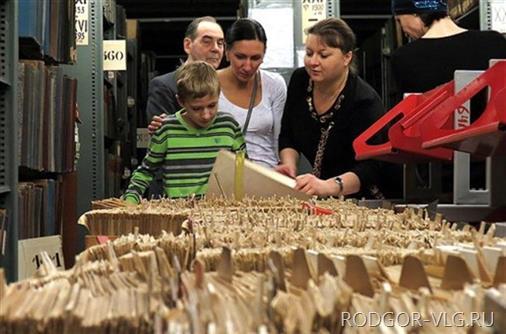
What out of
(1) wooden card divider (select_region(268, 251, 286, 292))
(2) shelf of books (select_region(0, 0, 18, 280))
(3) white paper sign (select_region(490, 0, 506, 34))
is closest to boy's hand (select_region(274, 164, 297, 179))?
(2) shelf of books (select_region(0, 0, 18, 280))

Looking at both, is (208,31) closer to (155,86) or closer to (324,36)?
(155,86)

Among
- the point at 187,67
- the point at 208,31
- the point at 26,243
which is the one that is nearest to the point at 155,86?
the point at 208,31

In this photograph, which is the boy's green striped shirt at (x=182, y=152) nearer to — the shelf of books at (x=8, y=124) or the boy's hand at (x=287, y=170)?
the boy's hand at (x=287, y=170)

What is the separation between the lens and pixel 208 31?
10.8ft

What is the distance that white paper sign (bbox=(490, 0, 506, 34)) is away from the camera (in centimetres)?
397

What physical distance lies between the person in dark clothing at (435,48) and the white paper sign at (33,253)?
1332 mm

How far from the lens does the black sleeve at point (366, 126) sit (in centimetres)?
267

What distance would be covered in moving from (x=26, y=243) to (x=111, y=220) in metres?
0.83

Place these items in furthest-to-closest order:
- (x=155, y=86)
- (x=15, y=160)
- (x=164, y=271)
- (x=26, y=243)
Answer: (x=155, y=86) < (x=15, y=160) < (x=26, y=243) < (x=164, y=271)

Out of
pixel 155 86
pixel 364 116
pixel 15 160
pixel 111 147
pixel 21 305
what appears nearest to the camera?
pixel 21 305

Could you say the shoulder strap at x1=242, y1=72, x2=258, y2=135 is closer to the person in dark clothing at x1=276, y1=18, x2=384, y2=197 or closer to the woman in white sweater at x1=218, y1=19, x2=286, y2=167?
the woman in white sweater at x1=218, y1=19, x2=286, y2=167

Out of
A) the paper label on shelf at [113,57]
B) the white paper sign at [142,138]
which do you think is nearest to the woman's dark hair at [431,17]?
the paper label on shelf at [113,57]

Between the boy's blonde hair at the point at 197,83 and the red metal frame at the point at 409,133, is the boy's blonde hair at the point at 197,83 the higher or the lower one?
the higher one

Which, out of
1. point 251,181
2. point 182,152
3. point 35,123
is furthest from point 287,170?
point 35,123
